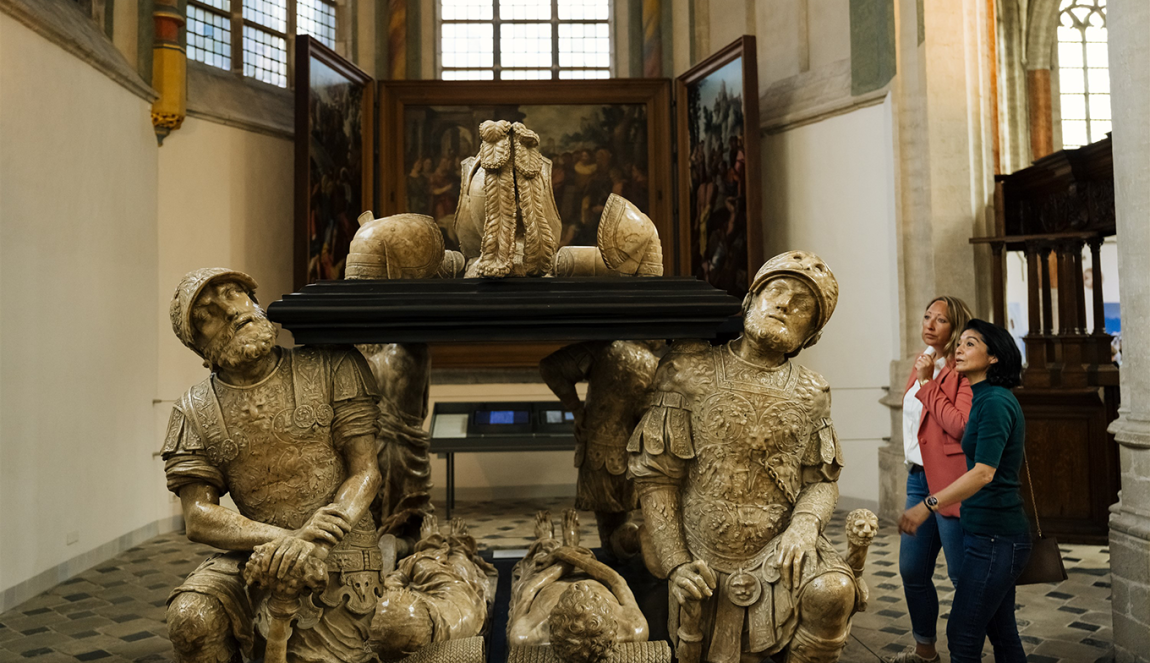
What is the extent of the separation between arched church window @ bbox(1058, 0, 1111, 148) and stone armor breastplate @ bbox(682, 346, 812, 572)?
14119 millimetres

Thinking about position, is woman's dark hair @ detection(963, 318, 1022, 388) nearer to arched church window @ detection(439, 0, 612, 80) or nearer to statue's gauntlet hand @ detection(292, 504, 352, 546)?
statue's gauntlet hand @ detection(292, 504, 352, 546)

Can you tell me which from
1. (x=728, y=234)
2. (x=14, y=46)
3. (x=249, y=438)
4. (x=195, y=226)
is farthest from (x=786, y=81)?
(x=249, y=438)

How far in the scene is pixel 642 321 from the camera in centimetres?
315

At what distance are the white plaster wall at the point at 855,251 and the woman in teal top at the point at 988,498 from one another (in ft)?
16.5

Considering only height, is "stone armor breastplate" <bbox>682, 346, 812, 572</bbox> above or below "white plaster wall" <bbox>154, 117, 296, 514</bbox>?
below

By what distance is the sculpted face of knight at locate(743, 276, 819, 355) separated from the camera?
9.82ft

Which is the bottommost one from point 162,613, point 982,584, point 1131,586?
point 162,613

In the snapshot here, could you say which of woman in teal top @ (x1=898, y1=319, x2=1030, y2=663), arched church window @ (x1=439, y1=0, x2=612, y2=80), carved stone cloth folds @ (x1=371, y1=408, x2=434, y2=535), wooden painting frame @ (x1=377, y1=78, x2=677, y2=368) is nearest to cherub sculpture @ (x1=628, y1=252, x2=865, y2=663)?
woman in teal top @ (x1=898, y1=319, x2=1030, y2=663)

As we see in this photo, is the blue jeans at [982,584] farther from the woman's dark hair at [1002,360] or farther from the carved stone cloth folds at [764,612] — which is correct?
the carved stone cloth folds at [764,612]

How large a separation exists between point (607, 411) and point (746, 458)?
3.85ft

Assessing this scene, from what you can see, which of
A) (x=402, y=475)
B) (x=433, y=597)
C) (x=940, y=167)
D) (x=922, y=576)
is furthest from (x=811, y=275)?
(x=940, y=167)

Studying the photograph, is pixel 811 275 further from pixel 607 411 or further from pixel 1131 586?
pixel 1131 586

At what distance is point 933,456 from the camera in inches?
143

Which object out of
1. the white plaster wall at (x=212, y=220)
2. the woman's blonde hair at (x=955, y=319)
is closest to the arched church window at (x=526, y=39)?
the white plaster wall at (x=212, y=220)
